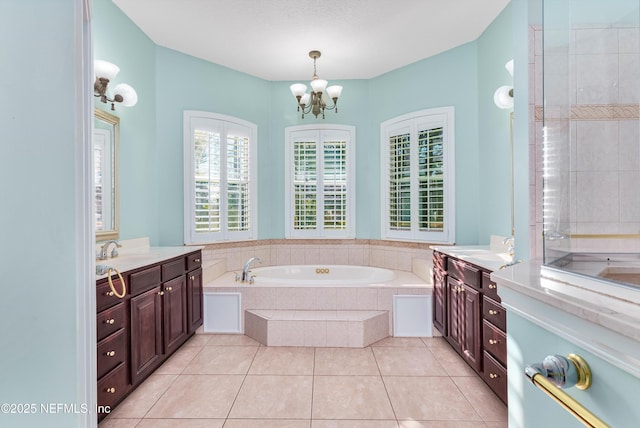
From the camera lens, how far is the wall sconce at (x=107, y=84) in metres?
2.45

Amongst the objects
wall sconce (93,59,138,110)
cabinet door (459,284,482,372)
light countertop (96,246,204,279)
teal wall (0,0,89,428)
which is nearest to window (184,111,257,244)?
light countertop (96,246,204,279)

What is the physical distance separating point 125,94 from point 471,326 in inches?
137

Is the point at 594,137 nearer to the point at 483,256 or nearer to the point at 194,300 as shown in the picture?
the point at 483,256

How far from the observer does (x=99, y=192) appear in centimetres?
261

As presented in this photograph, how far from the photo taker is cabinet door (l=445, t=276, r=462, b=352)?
2.54 metres

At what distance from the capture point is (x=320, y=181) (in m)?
4.27

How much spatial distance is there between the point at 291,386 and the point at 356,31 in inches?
129

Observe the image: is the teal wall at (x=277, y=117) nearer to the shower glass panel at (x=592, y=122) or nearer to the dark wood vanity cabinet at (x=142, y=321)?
the dark wood vanity cabinet at (x=142, y=321)

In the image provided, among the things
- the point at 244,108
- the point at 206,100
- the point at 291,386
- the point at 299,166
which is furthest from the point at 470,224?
the point at 206,100

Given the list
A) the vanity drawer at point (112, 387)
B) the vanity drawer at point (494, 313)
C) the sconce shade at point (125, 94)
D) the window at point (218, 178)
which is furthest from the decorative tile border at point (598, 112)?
the window at point (218, 178)

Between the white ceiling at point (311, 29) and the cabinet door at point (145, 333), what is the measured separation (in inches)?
99.6

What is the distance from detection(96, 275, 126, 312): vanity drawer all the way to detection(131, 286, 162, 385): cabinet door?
0.62ft

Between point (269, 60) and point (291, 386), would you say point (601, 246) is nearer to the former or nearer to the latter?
point (291, 386)

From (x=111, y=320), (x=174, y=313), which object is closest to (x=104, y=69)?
(x=111, y=320)
